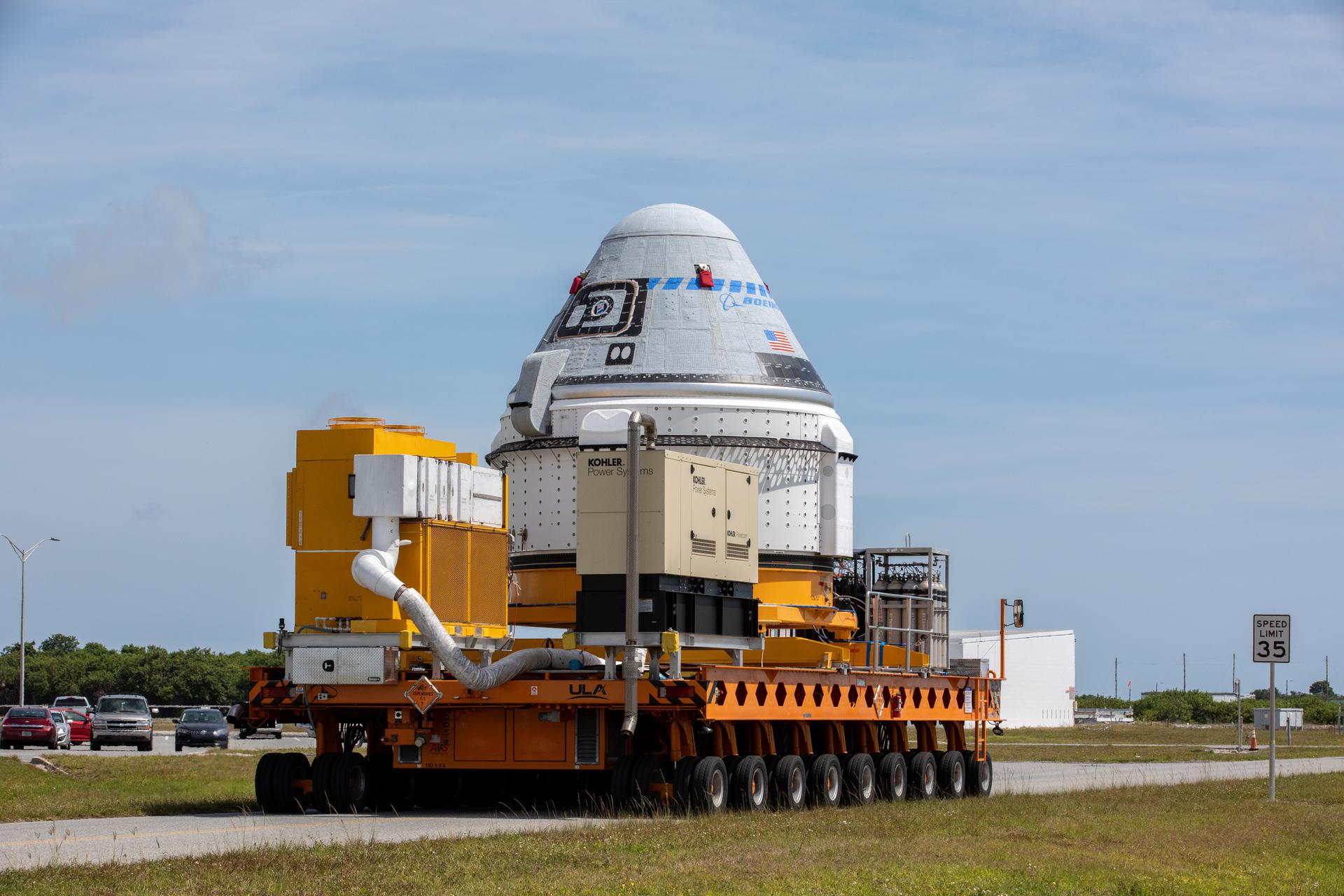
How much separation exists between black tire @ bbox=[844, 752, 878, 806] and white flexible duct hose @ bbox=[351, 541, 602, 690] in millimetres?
6032

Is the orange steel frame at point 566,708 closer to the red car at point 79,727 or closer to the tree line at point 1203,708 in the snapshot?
the red car at point 79,727

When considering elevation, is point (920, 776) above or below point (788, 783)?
below

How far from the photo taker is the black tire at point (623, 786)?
74.5ft

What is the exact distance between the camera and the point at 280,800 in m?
23.4

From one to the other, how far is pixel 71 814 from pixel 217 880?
30.0 ft

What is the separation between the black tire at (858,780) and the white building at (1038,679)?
60915 millimetres

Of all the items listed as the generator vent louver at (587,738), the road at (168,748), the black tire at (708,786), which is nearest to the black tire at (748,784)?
the black tire at (708,786)

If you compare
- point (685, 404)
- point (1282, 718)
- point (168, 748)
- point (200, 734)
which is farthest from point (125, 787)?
point (1282, 718)

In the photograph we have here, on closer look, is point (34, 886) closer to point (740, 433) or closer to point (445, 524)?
point (445, 524)

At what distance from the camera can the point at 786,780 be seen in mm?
24578

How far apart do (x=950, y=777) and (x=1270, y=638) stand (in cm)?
558

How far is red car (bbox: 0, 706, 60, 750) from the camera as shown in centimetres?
5156

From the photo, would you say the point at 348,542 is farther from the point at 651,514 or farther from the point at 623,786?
the point at 623,786

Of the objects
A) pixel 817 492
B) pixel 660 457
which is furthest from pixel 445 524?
pixel 817 492
